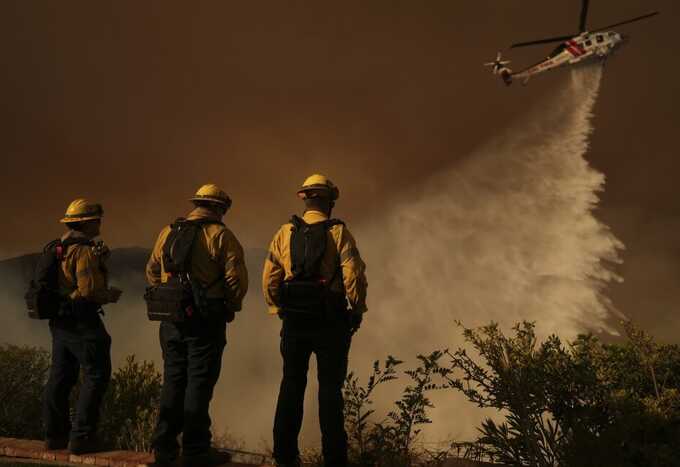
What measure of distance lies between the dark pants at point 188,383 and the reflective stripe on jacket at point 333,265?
68 cm

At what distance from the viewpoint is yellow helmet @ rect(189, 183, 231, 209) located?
20.1 ft

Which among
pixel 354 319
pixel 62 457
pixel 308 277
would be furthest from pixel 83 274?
pixel 354 319

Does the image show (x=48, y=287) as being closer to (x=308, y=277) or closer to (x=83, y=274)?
(x=83, y=274)

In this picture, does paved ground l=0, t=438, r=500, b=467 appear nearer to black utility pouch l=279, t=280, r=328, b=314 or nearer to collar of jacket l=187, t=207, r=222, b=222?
black utility pouch l=279, t=280, r=328, b=314

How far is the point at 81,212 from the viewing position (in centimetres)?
668

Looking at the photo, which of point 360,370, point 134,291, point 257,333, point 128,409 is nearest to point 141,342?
point 134,291

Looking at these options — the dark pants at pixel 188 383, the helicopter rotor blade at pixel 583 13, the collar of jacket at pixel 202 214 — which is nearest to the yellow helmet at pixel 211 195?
the collar of jacket at pixel 202 214

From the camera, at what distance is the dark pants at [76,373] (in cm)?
636

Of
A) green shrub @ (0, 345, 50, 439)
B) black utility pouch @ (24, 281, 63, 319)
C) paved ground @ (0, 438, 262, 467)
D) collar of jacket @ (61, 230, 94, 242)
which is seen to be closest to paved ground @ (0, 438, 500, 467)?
paved ground @ (0, 438, 262, 467)

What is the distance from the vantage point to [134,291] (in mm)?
117188

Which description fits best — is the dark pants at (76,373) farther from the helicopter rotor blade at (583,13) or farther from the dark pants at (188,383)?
the helicopter rotor blade at (583,13)

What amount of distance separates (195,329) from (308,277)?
1.27m

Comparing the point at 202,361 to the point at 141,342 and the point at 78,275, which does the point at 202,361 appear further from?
the point at 141,342

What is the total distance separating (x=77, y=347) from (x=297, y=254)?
2818mm
